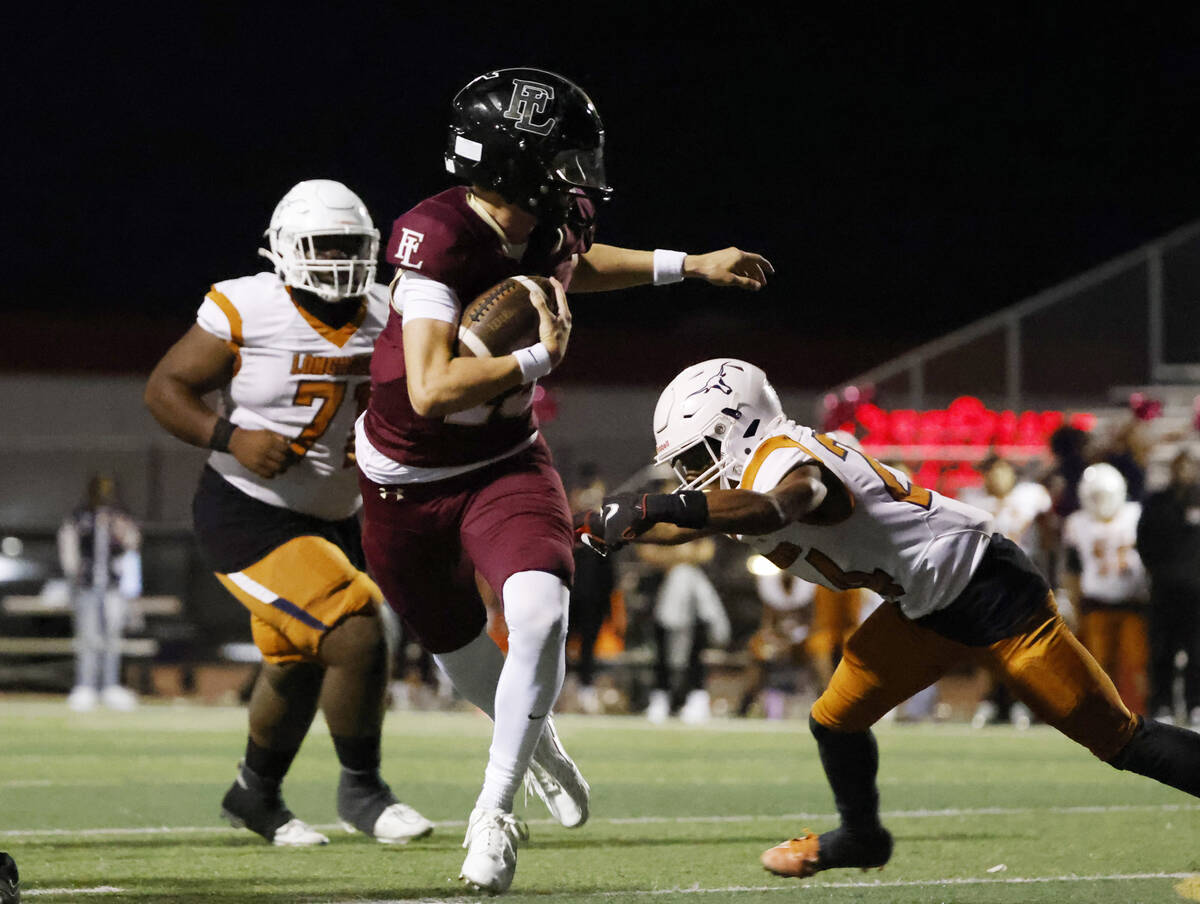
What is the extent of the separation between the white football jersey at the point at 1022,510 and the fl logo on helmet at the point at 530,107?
7497 mm

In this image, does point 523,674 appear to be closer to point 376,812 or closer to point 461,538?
point 461,538

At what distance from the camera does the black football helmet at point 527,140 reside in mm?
4594

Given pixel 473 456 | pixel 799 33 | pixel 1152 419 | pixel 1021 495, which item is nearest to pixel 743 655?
pixel 1021 495

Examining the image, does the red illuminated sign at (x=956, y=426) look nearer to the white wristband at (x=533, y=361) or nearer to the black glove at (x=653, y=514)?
the white wristband at (x=533, y=361)

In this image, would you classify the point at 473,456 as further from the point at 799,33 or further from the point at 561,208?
the point at 799,33

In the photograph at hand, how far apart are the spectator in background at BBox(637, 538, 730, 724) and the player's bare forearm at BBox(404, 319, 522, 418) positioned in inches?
337

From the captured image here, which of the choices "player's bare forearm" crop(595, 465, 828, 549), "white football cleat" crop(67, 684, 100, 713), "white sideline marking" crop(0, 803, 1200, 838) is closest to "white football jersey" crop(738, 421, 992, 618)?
"player's bare forearm" crop(595, 465, 828, 549)

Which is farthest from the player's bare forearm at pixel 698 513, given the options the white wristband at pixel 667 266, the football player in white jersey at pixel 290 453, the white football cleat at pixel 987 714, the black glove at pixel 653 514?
the white football cleat at pixel 987 714

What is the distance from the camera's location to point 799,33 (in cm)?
3080

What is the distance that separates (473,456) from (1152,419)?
11959 millimetres

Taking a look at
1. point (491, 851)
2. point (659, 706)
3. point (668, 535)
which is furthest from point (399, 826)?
point (659, 706)

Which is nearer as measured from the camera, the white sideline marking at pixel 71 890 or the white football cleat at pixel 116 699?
the white sideline marking at pixel 71 890

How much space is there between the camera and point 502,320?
176 inches

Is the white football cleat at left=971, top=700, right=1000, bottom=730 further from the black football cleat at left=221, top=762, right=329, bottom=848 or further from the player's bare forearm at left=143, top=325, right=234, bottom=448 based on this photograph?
Result: the player's bare forearm at left=143, top=325, right=234, bottom=448
